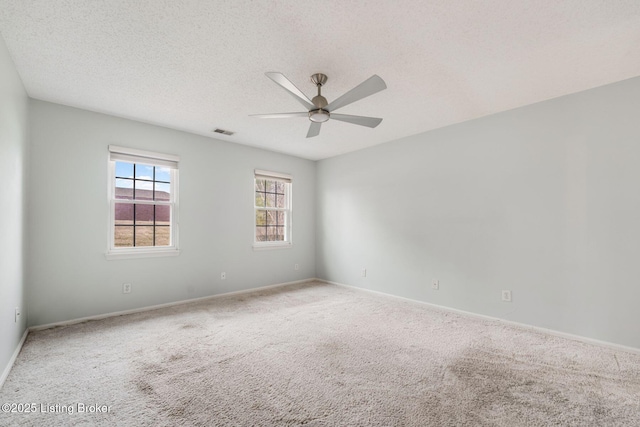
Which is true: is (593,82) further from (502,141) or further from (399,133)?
(399,133)

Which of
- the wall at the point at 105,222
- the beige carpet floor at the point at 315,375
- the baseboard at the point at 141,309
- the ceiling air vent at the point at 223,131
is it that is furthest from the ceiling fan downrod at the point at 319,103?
the baseboard at the point at 141,309

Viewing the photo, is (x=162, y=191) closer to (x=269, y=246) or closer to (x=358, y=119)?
(x=269, y=246)

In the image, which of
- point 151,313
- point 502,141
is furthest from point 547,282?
point 151,313

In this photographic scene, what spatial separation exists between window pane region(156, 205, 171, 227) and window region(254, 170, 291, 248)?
1.35 metres

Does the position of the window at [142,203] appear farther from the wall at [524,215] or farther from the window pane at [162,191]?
the wall at [524,215]

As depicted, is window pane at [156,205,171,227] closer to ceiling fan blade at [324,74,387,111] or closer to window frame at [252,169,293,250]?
window frame at [252,169,293,250]

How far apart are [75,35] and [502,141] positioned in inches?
162

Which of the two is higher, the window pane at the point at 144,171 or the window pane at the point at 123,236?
the window pane at the point at 144,171

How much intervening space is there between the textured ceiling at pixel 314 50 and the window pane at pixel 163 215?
130 centimetres

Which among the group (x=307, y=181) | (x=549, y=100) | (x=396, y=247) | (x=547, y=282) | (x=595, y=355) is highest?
(x=549, y=100)

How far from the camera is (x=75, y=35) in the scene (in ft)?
6.64

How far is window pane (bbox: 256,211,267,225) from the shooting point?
16.5 ft

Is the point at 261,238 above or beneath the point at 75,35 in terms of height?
beneath

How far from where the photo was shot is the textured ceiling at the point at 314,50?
1783mm
